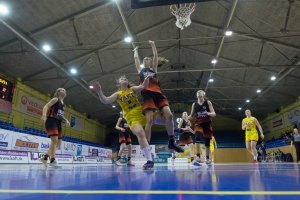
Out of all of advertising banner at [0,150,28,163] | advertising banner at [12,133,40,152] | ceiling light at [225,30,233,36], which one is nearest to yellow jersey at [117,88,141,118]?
advertising banner at [0,150,28,163]

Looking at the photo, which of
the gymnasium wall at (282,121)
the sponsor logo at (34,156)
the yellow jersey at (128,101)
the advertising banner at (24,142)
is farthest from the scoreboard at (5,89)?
the gymnasium wall at (282,121)

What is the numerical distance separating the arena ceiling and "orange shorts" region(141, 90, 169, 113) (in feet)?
27.0

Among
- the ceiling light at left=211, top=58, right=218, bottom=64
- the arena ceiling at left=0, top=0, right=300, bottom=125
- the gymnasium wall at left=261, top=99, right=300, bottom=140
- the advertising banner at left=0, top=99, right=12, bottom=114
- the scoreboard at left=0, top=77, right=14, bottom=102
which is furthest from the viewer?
the gymnasium wall at left=261, top=99, right=300, bottom=140

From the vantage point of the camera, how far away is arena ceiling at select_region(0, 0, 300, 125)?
12.8 m

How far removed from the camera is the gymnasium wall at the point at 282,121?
2573cm

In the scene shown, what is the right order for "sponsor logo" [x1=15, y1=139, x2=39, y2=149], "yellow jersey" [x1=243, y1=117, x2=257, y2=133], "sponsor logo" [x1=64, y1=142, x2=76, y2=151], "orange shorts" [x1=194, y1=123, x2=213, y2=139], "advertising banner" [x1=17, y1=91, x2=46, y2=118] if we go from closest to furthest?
"orange shorts" [x1=194, y1=123, x2=213, y2=139], "yellow jersey" [x1=243, y1=117, x2=257, y2=133], "sponsor logo" [x1=15, y1=139, x2=39, y2=149], "sponsor logo" [x1=64, y1=142, x2=76, y2=151], "advertising banner" [x1=17, y1=91, x2=46, y2=118]

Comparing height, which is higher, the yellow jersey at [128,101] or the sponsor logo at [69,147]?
the yellow jersey at [128,101]

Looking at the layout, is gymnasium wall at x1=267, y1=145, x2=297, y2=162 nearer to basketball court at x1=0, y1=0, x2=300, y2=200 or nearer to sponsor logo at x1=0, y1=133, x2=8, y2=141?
basketball court at x1=0, y1=0, x2=300, y2=200

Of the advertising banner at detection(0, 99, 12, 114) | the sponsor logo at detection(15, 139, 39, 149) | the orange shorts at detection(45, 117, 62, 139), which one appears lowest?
the sponsor logo at detection(15, 139, 39, 149)

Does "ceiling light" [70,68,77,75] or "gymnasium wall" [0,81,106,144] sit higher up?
"ceiling light" [70,68,77,75]

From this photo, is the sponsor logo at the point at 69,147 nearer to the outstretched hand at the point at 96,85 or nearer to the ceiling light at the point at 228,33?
the ceiling light at the point at 228,33

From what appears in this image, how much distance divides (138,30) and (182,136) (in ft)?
24.3

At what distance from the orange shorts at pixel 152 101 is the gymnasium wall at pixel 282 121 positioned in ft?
78.0

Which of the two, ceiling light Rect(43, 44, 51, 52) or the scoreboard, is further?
the scoreboard
